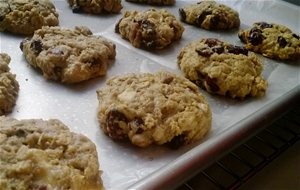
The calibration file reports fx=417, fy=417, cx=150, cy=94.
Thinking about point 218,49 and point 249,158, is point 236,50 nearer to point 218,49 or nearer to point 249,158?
point 218,49

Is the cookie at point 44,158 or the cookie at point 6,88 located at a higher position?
the cookie at point 44,158

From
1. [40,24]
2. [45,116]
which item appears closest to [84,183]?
[45,116]

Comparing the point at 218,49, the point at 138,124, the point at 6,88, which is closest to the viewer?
the point at 138,124

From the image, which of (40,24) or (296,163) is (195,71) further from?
(40,24)

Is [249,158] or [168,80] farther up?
[168,80]

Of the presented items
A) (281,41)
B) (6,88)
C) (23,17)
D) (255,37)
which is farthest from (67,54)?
(281,41)

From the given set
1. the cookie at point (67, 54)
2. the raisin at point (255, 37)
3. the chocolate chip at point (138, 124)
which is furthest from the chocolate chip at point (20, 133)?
the raisin at point (255, 37)

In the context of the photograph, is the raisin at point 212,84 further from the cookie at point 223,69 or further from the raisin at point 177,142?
the raisin at point 177,142


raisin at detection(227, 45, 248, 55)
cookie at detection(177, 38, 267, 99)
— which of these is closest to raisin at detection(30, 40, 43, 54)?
cookie at detection(177, 38, 267, 99)
